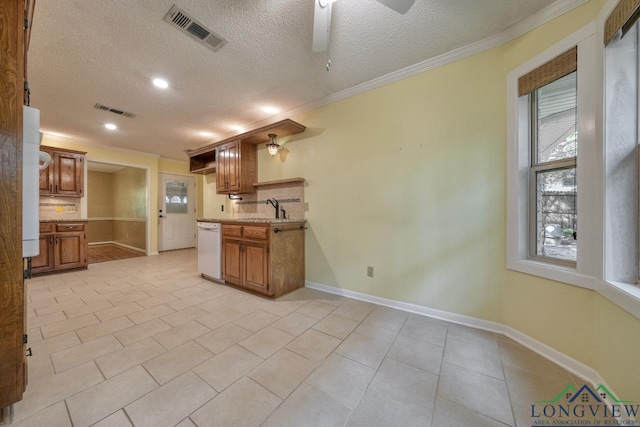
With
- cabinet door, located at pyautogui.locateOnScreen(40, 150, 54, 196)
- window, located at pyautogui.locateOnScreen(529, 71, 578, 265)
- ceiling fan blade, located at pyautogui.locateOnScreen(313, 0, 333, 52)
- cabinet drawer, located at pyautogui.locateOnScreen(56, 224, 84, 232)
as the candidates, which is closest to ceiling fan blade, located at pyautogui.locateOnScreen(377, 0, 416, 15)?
ceiling fan blade, located at pyautogui.locateOnScreen(313, 0, 333, 52)

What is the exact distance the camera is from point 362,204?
261 centimetres

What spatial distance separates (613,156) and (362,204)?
1.82 metres

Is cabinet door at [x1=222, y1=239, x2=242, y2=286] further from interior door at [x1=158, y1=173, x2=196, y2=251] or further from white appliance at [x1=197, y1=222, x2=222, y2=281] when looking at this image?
interior door at [x1=158, y1=173, x2=196, y2=251]

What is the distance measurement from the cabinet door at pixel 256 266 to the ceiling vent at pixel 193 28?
6.68ft

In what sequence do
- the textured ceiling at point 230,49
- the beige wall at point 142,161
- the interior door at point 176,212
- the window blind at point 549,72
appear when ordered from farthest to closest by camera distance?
the interior door at point 176,212, the beige wall at point 142,161, the textured ceiling at point 230,49, the window blind at point 549,72

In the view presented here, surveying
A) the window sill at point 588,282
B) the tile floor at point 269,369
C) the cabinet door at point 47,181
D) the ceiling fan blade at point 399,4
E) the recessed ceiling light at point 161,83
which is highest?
the recessed ceiling light at point 161,83

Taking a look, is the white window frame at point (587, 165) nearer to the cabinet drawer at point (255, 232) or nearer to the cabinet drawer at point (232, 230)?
the cabinet drawer at point (255, 232)

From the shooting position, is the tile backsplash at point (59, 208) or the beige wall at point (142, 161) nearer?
the tile backsplash at point (59, 208)

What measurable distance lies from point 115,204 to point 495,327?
998cm

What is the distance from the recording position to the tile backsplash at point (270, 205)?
3182mm

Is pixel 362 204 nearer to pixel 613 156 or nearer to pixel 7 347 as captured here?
pixel 613 156

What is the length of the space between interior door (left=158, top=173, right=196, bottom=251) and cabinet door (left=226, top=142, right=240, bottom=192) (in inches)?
139

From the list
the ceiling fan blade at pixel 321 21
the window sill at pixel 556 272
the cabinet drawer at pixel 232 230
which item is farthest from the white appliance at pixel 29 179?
the window sill at pixel 556 272

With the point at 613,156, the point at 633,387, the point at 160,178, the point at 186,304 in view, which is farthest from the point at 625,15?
the point at 160,178
